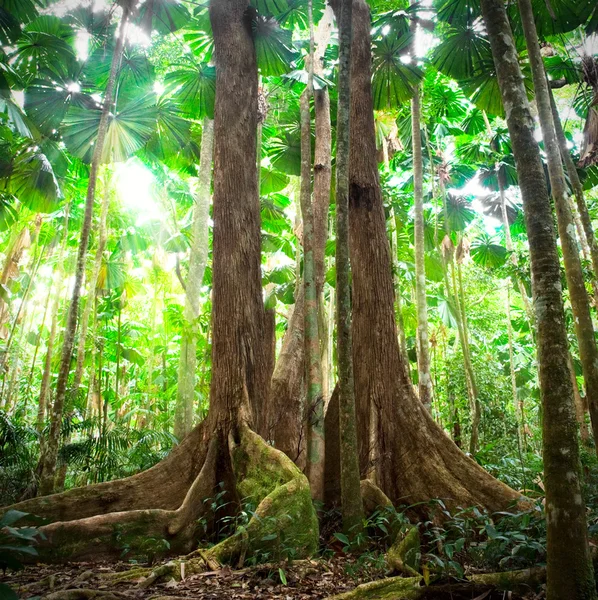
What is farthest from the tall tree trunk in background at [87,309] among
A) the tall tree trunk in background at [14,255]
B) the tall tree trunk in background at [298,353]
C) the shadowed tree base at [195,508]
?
the tall tree trunk in background at [14,255]

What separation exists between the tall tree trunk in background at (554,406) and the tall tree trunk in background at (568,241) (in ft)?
6.67

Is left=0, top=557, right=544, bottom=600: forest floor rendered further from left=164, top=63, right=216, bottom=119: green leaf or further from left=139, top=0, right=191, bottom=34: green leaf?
left=139, top=0, right=191, bottom=34: green leaf

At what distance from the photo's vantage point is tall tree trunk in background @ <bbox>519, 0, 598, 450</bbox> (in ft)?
14.6

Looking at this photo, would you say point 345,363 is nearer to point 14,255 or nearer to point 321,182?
point 321,182

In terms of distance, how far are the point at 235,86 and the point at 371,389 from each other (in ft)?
14.3

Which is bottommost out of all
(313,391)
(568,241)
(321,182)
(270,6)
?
(313,391)

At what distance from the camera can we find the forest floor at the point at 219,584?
292 centimetres

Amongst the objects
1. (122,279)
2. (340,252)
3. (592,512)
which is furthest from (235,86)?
(122,279)

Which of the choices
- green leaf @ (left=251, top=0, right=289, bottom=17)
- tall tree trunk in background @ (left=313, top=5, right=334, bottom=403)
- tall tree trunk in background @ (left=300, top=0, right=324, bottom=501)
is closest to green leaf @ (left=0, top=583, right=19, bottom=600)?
tall tree trunk in background @ (left=300, top=0, right=324, bottom=501)

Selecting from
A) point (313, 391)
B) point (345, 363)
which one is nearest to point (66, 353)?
point (313, 391)

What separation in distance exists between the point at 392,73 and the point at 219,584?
8.15 m

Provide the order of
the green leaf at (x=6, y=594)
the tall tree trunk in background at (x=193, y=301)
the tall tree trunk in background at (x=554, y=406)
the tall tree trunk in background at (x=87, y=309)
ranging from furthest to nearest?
the tall tree trunk in background at (x=87, y=309) < the tall tree trunk in background at (x=193, y=301) < the tall tree trunk in background at (x=554, y=406) < the green leaf at (x=6, y=594)

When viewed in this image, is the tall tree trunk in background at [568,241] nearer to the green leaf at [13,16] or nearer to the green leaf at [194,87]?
the green leaf at [194,87]

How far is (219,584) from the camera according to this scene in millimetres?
3139
